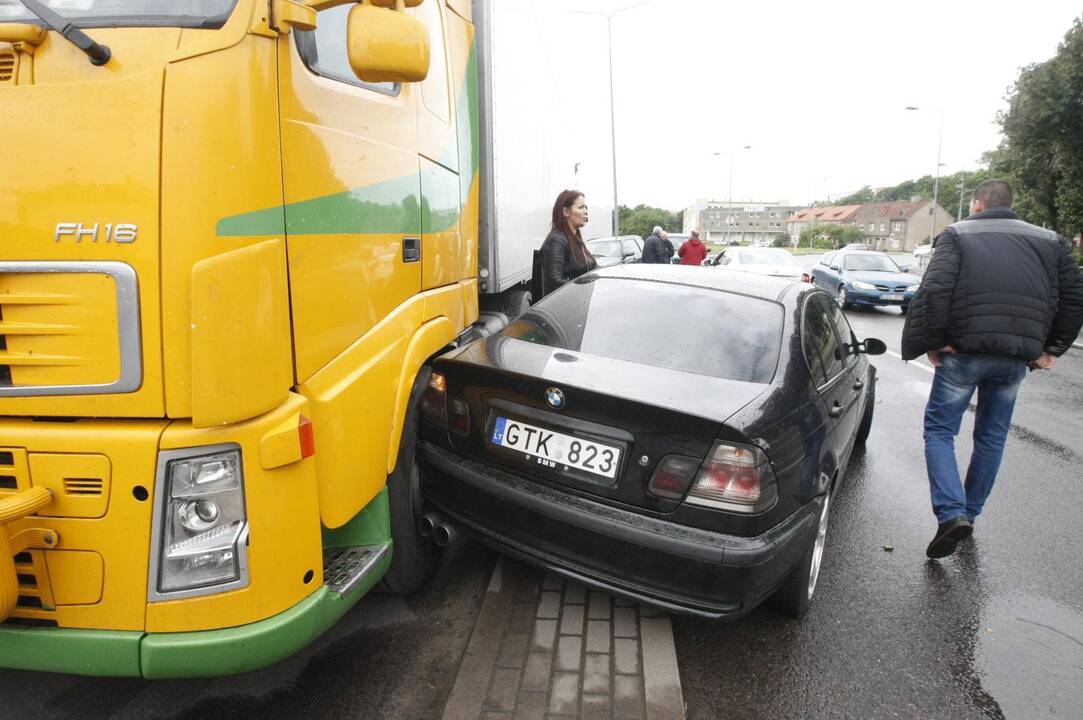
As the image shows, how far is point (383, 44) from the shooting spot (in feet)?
6.56

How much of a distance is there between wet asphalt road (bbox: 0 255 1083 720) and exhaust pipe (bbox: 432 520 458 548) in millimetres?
378

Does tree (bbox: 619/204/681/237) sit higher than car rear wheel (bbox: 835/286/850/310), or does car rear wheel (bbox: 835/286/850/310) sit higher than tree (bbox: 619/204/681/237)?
tree (bbox: 619/204/681/237)

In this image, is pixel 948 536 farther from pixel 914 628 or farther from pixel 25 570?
pixel 25 570

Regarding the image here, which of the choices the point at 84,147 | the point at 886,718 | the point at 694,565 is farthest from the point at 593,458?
the point at 84,147

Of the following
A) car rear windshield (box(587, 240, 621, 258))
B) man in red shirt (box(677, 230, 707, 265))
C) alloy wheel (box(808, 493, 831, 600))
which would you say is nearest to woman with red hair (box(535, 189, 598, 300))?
alloy wheel (box(808, 493, 831, 600))

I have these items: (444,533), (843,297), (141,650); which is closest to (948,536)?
(444,533)

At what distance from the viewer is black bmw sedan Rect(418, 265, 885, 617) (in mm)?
2438

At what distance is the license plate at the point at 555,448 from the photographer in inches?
102

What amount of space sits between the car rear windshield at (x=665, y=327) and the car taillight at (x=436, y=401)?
0.49 m

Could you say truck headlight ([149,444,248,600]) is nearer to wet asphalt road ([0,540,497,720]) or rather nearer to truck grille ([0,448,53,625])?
truck grille ([0,448,53,625])

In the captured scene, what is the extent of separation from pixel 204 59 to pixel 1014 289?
3.89m

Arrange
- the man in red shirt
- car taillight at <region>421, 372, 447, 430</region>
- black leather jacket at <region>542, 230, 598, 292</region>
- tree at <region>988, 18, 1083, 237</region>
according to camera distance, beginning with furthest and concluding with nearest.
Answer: tree at <region>988, 18, 1083, 237</region>, the man in red shirt, black leather jacket at <region>542, 230, 598, 292</region>, car taillight at <region>421, 372, 447, 430</region>

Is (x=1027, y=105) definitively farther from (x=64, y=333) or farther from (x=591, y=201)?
(x=64, y=333)

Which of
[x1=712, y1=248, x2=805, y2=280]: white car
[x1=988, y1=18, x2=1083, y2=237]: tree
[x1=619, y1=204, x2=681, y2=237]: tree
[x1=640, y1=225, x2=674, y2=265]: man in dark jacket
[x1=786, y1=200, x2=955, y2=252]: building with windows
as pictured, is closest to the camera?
[x1=640, y1=225, x2=674, y2=265]: man in dark jacket
